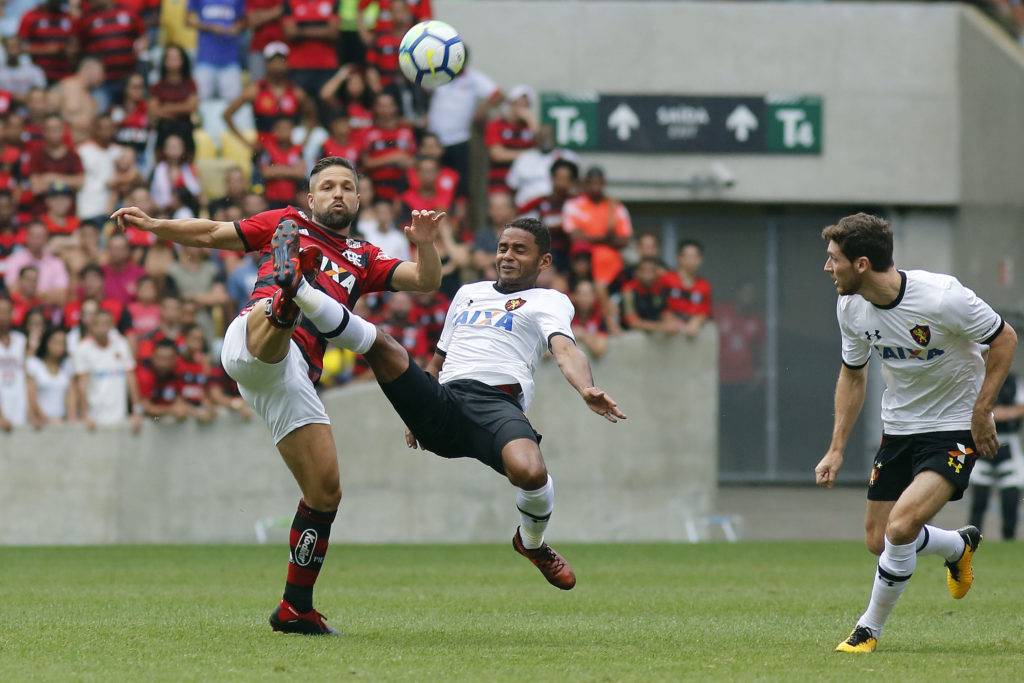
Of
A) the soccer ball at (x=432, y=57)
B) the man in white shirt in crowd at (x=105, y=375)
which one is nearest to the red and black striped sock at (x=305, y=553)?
the soccer ball at (x=432, y=57)

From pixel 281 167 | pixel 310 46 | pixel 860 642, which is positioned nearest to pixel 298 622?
pixel 860 642

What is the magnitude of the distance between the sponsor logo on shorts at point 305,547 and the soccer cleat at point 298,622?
0.25 metres

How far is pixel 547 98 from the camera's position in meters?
20.0

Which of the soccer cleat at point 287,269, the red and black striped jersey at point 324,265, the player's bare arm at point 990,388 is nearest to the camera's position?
the soccer cleat at point 287,269

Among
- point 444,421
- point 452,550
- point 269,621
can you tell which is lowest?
point 452,550

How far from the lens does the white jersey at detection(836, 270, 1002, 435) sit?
708 cm

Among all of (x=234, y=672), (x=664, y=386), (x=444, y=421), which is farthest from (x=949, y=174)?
(x=234, y=672)

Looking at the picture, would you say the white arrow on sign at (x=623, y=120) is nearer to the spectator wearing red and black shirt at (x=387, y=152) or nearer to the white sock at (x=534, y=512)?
the spectator wearing red and black shirt at (x=387, y=152)

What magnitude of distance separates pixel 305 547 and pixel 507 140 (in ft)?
35.0

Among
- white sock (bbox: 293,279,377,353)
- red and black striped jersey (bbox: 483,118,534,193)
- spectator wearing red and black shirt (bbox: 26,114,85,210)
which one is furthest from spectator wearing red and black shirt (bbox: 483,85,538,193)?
white sock (bbox: 293,279,377,353)

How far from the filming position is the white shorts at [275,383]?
23.1 feet

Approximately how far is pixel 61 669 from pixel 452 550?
821 centimetres

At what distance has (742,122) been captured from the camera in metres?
20.4

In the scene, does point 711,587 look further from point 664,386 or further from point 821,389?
point 821,389
